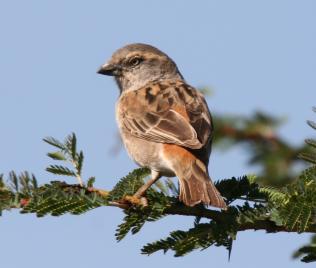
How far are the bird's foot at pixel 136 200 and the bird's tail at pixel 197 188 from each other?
50 cm

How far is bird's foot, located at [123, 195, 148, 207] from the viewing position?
14.0 feet

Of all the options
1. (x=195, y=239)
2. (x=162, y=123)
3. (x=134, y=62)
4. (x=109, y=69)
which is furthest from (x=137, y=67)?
(x=195, y=239)

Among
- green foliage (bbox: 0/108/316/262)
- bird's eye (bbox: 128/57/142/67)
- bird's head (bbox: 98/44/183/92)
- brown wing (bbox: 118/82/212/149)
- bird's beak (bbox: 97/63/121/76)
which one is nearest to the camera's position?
green foliage (bbox: 0/108/316/262)

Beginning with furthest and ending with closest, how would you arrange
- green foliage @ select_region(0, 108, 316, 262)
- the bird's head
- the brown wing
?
1. the bird's head
2. the brown wing
3. green foliage @ select_region(0, 108, 316, 262)

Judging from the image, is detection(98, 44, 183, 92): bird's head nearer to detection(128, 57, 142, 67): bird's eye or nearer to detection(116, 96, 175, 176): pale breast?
detection(128, 57, 142, 67): bird's eye

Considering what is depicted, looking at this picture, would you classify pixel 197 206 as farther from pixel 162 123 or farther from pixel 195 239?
pixel 162 123

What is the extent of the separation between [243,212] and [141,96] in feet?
11.8

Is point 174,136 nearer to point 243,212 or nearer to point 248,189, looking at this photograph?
point 248,189

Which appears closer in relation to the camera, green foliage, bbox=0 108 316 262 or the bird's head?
green foliage, bbox=0 108 316 262

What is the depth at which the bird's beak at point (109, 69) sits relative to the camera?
8.59 m

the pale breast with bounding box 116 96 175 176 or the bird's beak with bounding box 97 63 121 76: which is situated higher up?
the bird's beak with bounding box 97 63 121 76

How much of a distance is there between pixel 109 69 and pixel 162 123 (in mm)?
2194

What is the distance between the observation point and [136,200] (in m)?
4.34

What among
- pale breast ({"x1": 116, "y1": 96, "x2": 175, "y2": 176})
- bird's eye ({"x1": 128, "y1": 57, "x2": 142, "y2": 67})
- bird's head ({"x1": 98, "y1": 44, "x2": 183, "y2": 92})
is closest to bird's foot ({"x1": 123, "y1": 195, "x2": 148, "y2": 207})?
pale breast ({"x1": 116, "y1": 96, "x2": 175, "y2": 176})
